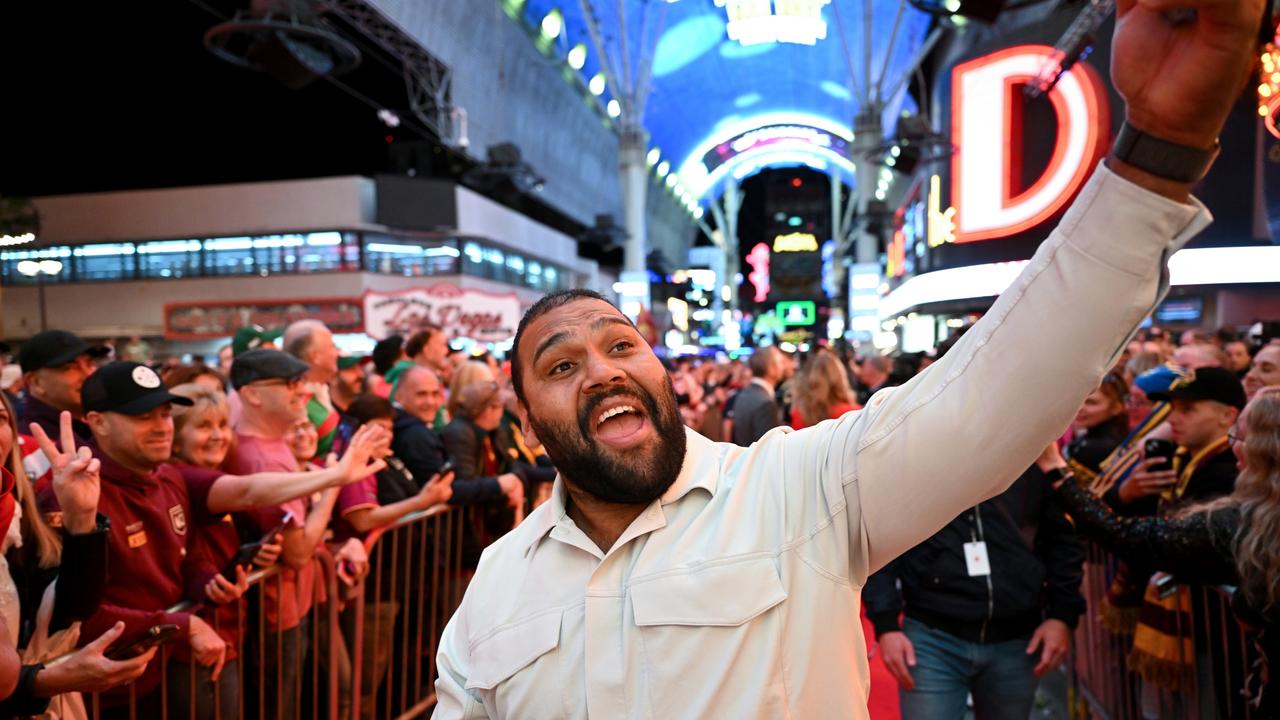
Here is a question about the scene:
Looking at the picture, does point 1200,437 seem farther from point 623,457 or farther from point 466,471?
point 466,471

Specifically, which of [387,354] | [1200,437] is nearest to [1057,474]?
[1200,437]

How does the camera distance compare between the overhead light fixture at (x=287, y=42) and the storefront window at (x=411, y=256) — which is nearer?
the overhead light fixture at (x=287, y=42)

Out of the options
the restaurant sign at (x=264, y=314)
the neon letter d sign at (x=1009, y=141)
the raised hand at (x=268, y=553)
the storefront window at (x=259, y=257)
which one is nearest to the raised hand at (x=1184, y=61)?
the raised hand at (x=268, y=553)

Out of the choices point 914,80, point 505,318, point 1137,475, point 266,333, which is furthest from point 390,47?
point 914,80

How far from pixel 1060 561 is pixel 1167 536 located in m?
0.44

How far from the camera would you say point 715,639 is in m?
1.59

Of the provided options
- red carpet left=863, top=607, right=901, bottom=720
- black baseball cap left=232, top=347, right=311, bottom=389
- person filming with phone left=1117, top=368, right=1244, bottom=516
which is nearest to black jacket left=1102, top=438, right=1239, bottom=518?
person filming with phone left=1117, top=368, right=1244, bottom=516

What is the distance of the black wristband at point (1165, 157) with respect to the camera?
46.5 inches

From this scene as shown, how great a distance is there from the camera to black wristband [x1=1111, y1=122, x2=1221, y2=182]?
46.5 inches

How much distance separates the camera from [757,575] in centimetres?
161

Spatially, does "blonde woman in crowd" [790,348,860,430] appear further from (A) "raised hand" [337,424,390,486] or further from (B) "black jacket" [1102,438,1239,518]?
(A) "raised hand" [337,424,390,486]

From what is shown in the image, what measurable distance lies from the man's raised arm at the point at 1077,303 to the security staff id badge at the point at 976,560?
207cm

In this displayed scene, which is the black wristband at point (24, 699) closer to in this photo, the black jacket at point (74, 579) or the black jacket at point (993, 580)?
the black jacket at point (74, 579)

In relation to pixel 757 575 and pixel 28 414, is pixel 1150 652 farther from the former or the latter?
pixel 28 414
